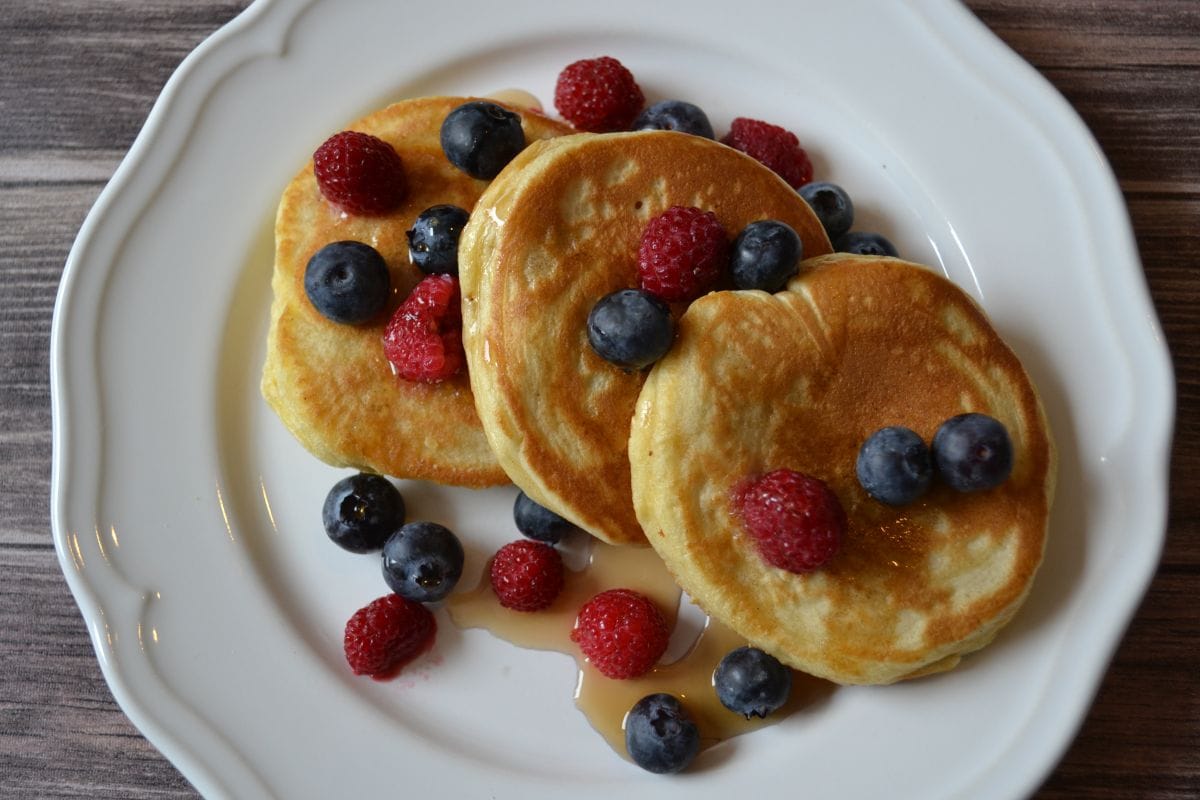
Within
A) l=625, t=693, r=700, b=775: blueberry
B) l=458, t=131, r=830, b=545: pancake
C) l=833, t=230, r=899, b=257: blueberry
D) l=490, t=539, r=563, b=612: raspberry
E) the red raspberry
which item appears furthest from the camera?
l=833, t=230, r=899, b=257: blueberry

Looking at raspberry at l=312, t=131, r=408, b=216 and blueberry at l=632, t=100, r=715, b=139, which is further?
blueberry at l=632, t=100, r=715, b=139

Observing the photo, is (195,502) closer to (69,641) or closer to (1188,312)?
(69,641)

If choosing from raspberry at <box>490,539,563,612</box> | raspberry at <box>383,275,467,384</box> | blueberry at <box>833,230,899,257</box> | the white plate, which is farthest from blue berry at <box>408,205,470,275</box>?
blueberry at <box>833,230,899,257</box>

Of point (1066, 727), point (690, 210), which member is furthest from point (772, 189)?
point (1066, 727)

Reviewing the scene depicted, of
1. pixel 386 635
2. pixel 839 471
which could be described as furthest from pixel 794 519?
pixel 386 635

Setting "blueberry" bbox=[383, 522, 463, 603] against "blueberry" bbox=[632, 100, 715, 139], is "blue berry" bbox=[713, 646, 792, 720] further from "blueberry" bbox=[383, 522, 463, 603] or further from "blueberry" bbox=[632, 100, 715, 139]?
"blueberry" bbox=[632, 100, 715, 139]

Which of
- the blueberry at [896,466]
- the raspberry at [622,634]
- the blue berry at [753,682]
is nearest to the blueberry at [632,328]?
the blueberry at [896,466]
